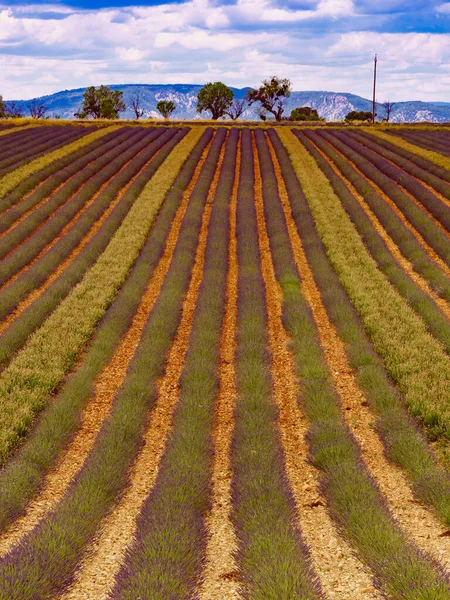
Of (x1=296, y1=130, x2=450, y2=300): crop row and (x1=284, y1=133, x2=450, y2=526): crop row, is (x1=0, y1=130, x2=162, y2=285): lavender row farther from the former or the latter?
(x1=296, y1=130, x2=450, y2=300): crop row

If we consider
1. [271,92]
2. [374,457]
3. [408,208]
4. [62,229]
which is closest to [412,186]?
[408,208]

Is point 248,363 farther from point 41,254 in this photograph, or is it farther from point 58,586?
point 41,254

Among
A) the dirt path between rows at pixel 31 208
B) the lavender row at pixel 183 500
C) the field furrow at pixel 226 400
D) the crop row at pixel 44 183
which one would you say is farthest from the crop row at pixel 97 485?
the crop row at pixel 44 183

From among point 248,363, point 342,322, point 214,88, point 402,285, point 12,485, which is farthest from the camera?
point 214,88

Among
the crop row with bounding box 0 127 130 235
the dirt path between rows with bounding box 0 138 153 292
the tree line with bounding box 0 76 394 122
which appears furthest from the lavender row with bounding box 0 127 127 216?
the tree line with bounding box 0 76 394 122

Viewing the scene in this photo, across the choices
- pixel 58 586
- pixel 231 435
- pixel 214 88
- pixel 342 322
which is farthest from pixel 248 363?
pixel 214 88

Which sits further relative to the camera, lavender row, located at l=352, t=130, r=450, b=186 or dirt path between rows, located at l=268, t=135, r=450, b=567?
lavender row, located at l=352, t=130, r=450, b=186

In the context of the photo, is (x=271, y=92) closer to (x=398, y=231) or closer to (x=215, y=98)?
(x=215, y=98)
